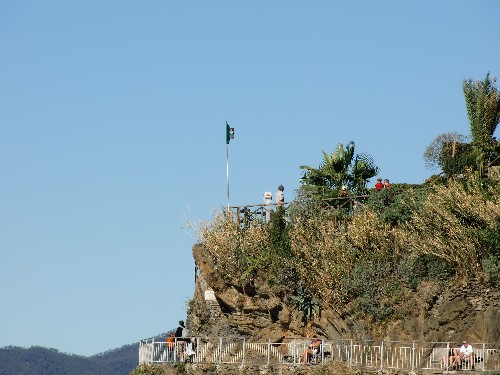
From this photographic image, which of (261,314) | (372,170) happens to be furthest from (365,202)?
(261,314)

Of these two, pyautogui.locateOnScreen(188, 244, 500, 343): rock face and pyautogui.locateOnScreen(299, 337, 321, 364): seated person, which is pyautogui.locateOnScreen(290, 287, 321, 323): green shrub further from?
pyautogui.locateOnScreen(299, 337, 321, 364): seated person

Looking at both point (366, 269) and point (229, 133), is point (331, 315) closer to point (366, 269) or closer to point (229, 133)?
point (366, 269)

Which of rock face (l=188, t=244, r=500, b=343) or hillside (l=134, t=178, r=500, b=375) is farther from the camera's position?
hillside (l=134, t=178, r=500, b=375)

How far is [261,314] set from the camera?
48.8 metres

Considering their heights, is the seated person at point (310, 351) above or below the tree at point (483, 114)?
below

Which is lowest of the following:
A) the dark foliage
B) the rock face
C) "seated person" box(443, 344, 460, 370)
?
"seated person" box(443, 344, 460, 370)

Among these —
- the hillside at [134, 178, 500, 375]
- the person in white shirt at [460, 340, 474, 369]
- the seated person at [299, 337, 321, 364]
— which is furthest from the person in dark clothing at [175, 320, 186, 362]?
the person in white shirt at [460, 340, 474, 369]

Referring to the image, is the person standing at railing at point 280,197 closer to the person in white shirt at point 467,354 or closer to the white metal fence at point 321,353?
the white metal fence at point 321,353

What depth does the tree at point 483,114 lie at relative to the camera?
158 ft

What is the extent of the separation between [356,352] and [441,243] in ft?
15.7

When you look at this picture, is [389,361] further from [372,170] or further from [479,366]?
[372,170]

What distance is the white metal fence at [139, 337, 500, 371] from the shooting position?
4116cm

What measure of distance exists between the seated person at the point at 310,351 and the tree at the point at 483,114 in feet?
31.5

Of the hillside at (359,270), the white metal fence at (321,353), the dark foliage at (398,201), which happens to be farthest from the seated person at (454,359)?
the dark foliage at (398,201)
